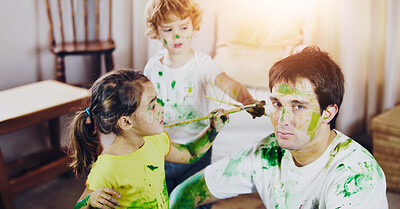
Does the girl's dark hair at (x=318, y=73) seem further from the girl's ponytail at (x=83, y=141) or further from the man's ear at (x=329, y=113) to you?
the girl's ponytail at (x=83, y=141)

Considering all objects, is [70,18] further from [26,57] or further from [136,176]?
[136,176]

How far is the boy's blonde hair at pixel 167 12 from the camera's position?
922 mm

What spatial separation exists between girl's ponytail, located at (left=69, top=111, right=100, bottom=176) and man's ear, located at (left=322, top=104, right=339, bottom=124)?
0.42m

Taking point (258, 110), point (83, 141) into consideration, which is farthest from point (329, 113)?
point (83, 141)

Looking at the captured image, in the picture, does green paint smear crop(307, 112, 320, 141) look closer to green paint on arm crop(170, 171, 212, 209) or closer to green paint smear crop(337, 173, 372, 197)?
green paint smear crop(337, 173, 372, 197)

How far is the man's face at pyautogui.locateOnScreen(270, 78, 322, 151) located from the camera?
0.76m

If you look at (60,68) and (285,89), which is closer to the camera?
(285,89)

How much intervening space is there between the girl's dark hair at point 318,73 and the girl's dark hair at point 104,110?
0.26 meters

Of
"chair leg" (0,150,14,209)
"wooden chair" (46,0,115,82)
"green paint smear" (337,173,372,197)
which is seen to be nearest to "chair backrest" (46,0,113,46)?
"wooden chair" (46,0,115,82)

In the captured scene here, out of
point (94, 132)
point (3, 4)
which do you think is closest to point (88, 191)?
point (94, 132)

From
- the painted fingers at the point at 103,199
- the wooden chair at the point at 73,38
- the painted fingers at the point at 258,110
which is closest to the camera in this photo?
the painted fingers at the point at 103,199

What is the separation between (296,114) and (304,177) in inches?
4.8

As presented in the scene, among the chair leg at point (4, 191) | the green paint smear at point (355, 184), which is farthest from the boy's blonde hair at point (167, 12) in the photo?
the chair leg at point (4, 191)

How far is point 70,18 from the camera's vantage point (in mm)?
1898
